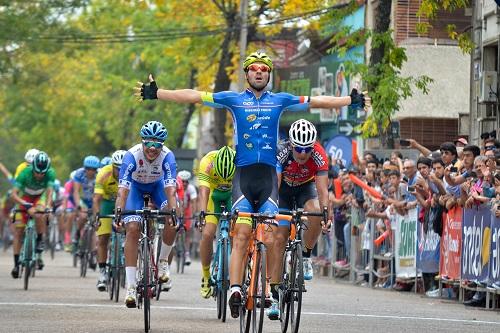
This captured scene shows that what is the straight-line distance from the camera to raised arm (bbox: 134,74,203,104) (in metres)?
14.5

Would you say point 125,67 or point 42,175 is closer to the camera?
point 42,175

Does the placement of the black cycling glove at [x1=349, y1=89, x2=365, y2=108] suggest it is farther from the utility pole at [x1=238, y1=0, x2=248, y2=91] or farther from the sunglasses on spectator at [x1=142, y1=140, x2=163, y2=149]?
the utility pole at [x1=238, y1=0, x2=248, y2=91]

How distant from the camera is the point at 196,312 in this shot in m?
17.8

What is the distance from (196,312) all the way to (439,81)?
24.5 m

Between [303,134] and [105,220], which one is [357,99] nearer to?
[303,134]

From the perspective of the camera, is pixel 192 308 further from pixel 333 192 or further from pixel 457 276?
pixel 333 192

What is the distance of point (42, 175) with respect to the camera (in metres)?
23.4

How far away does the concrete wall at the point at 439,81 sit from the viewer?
40906mm

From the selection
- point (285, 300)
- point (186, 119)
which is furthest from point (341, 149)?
point (186, 119)

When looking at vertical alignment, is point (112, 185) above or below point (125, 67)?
below

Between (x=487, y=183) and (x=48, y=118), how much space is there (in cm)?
5161

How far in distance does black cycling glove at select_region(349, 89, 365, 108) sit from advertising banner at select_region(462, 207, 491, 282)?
5.29 metres

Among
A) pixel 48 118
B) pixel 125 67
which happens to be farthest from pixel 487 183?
pixel 48 118

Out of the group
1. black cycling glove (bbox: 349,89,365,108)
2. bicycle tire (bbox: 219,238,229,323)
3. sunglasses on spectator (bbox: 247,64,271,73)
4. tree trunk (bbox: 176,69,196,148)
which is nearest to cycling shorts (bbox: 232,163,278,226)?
sunglasses on spectator (bbox: 247,64,271,73)
